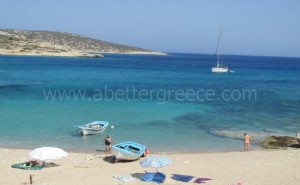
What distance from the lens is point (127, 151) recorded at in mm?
22062

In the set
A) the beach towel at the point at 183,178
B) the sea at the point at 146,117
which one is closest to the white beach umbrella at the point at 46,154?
the sea at the point at 146,117

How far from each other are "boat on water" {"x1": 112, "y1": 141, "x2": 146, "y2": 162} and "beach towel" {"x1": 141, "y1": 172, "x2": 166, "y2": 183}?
2.95 metres

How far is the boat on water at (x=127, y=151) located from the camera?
2198 cm

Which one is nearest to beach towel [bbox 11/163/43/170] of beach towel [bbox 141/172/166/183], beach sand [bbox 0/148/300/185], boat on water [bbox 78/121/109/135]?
beach sand [bbox 0/148/300/185]

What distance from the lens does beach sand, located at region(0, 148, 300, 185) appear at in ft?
61.4

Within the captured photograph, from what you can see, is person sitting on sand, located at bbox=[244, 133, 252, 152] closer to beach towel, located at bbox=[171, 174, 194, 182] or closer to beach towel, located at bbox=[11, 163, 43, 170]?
beach towel, located at bbox=[171, 174, 194, 182]


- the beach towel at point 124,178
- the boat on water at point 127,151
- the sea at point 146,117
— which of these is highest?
the boat on water at point 127,151

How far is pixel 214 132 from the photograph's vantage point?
104 feet

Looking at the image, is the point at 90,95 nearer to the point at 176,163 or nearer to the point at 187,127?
the point at 187,127

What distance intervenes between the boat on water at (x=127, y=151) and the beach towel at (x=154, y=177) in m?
2.95

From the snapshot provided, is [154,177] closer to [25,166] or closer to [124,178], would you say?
[124,178]

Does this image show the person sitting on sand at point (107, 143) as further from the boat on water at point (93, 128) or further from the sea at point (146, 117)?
the boat on water at point (93, 128)

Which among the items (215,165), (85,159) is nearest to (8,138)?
(85,159)

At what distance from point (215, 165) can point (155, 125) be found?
12.6 meters
